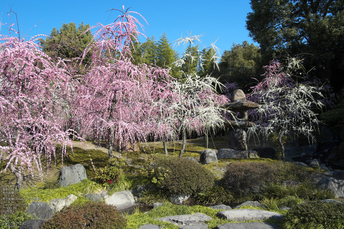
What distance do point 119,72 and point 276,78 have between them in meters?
11.5

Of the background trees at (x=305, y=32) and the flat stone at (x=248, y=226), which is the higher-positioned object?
the background trees at (x=305, y=32)

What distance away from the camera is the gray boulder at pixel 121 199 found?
8.10 m

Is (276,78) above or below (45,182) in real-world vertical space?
above

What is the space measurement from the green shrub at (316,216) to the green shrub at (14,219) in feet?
17.5

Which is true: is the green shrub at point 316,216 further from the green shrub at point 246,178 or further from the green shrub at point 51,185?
the green shrub at point 51,185

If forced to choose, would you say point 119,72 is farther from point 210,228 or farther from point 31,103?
point 210,228

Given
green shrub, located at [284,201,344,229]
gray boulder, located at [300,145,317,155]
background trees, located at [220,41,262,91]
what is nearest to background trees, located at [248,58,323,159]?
gray boulder, located at [300,145,317,155]

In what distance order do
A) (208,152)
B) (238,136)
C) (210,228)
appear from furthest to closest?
(238,136), (208,152), (210,228)

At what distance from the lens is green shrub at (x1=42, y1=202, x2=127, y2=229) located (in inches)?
173

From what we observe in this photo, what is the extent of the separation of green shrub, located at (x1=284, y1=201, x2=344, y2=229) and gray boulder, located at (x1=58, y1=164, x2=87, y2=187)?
6.30 metres

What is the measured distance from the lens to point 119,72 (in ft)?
28.6

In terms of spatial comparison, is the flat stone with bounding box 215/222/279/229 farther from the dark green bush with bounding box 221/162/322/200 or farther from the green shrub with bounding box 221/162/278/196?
the green shrub with bounding box 221/162/278/196

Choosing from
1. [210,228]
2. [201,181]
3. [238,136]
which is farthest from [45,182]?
[238,136]

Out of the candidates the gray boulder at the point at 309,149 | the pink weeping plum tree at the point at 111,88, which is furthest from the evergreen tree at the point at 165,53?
the pink weeping plum tree at the point at 111,88
